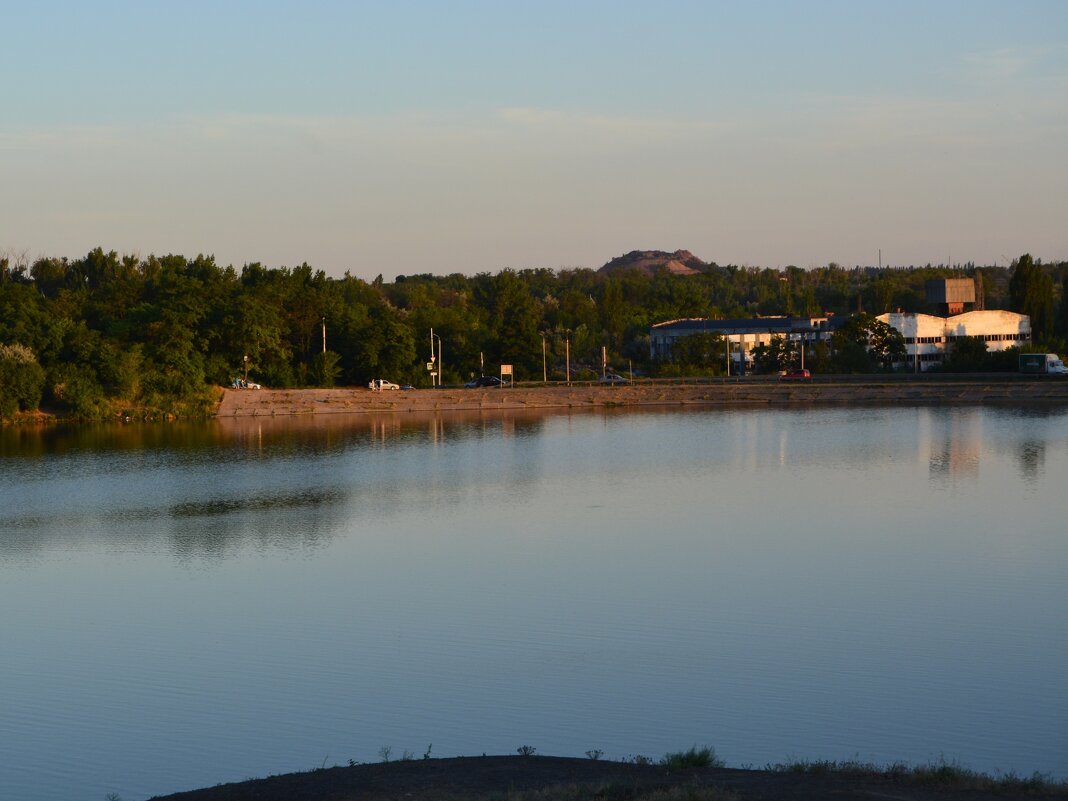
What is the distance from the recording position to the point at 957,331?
360 feet

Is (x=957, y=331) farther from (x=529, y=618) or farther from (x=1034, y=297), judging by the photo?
(x=529, y=618)

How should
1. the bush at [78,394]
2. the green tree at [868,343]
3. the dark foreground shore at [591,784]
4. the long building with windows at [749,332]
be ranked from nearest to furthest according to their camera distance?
the dark foreground shore at [591,784]
the bush at [78,394]
the green tree at [868,343]
the long building with windows at [749,332]

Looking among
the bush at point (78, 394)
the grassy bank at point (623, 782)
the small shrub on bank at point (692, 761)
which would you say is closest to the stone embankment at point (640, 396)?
the bush at point (78, 394)

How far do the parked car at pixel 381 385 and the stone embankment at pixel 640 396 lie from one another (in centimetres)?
172

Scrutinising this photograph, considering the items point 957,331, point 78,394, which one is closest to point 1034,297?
point 957,331

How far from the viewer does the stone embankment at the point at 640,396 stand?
3228 inches

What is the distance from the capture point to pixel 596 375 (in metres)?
99.8

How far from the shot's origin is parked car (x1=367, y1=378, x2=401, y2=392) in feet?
293

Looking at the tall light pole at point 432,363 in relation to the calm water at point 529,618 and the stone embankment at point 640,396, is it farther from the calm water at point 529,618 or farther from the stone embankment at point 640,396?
the calm water at point 529,618

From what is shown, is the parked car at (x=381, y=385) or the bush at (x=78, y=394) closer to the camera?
the bush at (x=78, y=394)

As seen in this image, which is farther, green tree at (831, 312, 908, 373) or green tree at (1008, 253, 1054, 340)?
green tree at (1008, 253, 1054, 340)

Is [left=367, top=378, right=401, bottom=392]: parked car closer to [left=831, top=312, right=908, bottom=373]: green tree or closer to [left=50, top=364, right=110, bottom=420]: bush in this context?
[left=50, top=364, right=110, bottom=420]: bush

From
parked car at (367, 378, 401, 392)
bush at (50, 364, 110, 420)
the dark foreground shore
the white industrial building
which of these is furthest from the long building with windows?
the dark foreground shore

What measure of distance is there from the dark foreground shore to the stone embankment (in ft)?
234
